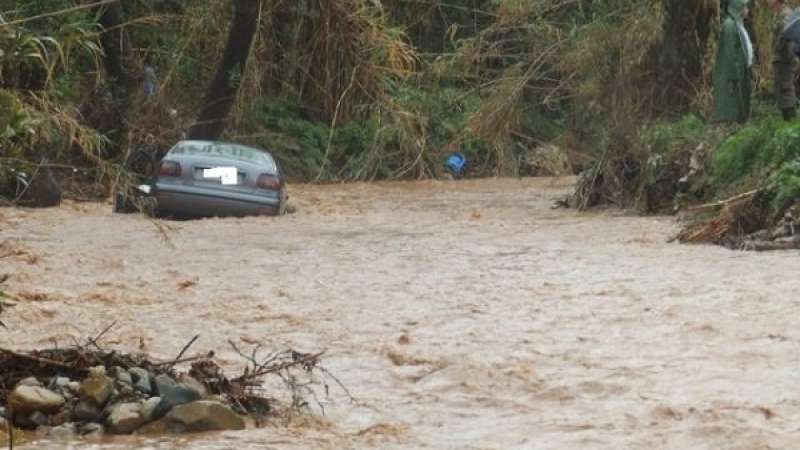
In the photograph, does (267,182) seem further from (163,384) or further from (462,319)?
(163,384)

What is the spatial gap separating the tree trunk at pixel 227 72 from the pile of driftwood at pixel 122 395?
74.8 feet

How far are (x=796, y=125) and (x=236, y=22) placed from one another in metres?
14.0

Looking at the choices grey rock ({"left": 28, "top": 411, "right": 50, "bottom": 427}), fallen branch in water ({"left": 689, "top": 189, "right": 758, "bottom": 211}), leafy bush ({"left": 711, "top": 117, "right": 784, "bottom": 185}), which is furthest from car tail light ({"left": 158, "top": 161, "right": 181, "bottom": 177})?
grey rock ({"left": 28, "top": 411, "right": 50, "bottom": 427})

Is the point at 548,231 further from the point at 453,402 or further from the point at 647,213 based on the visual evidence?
the point at 453,402

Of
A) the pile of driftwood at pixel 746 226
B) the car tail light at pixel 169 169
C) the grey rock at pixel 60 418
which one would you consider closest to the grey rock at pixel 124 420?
the grey rock at pixel 60 418

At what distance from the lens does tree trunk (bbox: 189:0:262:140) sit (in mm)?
33781

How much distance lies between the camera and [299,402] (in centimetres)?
1129

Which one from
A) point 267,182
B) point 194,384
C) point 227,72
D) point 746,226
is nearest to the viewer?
point 194,384

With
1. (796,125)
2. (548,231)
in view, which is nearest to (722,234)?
(796,125)

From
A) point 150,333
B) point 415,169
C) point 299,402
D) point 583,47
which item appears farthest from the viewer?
point 415,169

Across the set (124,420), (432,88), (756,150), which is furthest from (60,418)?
(432,88)

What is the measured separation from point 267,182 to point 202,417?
Answer: 16.1 m

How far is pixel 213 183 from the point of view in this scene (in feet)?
85.6

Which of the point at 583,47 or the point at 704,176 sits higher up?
the point at 583,47
